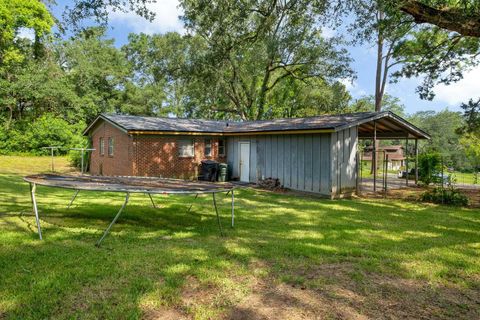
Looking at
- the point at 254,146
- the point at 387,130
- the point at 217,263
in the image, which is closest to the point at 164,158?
the point at 254,146

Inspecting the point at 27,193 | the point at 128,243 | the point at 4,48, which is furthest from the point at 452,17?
the point at 4,48

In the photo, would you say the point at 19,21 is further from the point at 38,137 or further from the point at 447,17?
the point at 447,17

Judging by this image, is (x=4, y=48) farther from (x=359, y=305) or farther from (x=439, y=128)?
(x=439, y=128)

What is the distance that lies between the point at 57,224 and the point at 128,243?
1885 millimetres

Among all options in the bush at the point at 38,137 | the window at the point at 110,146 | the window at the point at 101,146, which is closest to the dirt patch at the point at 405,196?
the window at the point at 110,146

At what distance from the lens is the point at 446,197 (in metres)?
10.9

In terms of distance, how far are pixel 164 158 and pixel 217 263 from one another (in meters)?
12.6

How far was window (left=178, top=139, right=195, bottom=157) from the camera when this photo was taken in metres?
16.8

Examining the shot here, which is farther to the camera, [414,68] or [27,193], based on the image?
[414,68]

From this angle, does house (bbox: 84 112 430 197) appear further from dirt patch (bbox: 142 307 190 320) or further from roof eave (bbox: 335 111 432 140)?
dirt patch (bbox: 142 307 190 320)

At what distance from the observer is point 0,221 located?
5.85 meters

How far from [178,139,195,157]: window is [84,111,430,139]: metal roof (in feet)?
2.23

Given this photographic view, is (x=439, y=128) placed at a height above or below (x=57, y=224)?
above

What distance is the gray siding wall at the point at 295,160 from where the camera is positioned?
1197 cm
